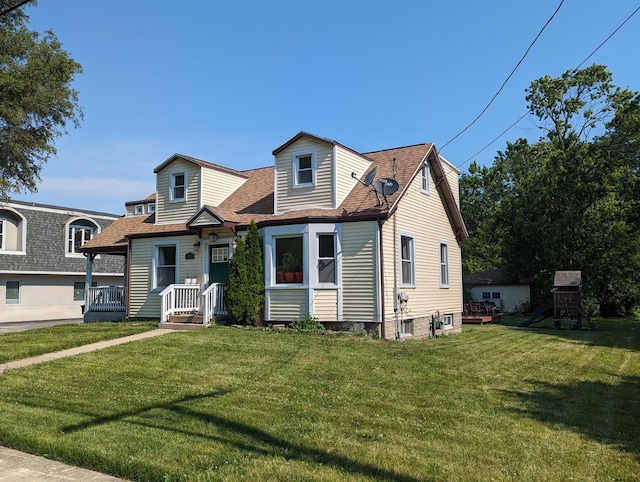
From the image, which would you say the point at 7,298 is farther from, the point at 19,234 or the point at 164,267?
the point at 164,267

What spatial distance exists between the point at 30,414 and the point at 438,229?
1479 cm

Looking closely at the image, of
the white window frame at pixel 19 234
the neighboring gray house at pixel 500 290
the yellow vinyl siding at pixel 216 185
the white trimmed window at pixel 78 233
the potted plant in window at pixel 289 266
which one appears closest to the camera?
the potted plant in window at pixel 289 266

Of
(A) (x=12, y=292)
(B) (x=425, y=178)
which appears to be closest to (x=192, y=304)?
(B) (x=425, y=178)

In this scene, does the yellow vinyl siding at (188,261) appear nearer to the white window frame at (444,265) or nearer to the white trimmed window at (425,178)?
the white trimmed window at (425,178)

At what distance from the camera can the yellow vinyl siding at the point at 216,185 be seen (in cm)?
1805

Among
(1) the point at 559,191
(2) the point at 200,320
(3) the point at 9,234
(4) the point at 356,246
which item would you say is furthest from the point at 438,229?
(3) the point at 9,234

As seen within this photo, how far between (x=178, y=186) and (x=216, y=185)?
1306 millimetres

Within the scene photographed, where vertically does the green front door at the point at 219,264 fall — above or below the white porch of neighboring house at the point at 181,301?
above

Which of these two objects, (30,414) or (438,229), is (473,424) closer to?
(30,414)

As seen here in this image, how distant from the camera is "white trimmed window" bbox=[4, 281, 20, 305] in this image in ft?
95.7

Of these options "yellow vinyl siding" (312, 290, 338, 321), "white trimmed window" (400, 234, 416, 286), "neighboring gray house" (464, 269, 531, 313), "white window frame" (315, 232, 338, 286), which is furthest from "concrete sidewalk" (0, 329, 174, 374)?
"neighboring gray house" (464, 269, 531, 313)

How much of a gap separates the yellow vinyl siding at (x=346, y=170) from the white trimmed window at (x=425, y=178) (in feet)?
7.01

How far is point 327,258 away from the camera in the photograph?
1484cm

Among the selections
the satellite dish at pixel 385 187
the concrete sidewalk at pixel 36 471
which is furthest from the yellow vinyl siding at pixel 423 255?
the concrete sidewalk at pixel 36 471
